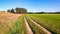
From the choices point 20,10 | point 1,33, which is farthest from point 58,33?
point 20,10

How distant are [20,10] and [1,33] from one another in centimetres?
14599

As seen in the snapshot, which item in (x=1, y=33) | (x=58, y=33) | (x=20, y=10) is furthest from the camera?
(x=20, y=10)

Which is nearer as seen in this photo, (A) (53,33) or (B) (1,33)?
(B) (1,33)

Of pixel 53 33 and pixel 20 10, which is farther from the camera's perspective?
pixel 20 10

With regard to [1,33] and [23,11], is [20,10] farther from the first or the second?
[1,33]

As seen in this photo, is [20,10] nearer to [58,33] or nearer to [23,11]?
[23,11]

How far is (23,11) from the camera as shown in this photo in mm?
158625

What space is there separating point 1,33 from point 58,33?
611cm

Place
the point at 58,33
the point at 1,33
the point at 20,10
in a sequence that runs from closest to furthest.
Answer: the point at 1,33
the point at 58,33
the point at 20,10

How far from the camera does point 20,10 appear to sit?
154 metres

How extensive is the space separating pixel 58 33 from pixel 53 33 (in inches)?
20.8

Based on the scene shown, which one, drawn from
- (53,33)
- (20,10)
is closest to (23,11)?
(20,10)

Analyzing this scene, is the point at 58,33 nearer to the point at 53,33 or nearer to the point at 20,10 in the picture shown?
the point at 53,33

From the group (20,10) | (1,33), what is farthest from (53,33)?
(20,10)
